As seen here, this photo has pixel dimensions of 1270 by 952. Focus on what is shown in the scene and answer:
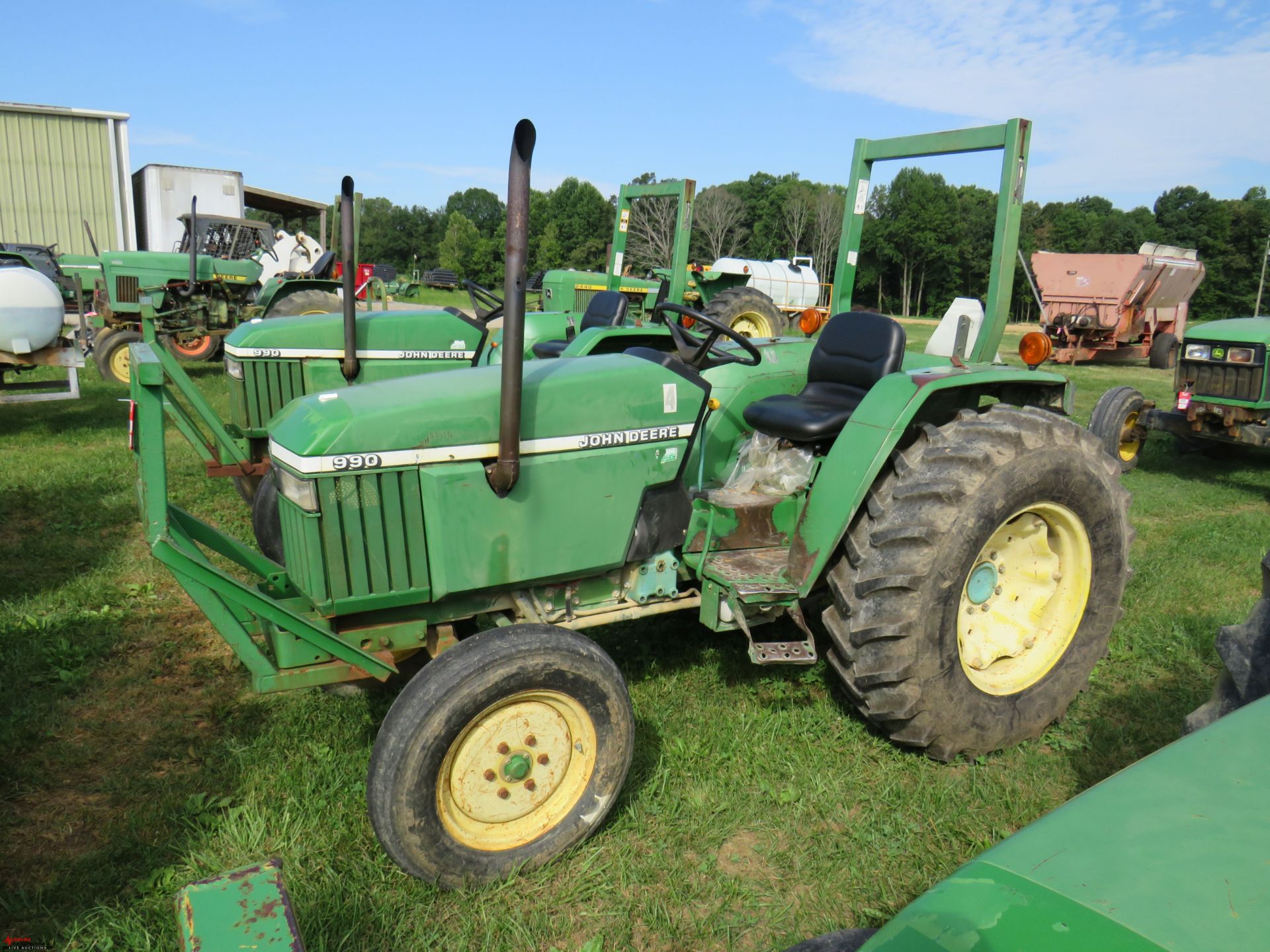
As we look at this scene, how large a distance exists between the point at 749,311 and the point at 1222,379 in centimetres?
579

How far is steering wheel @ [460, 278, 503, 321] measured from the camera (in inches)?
229

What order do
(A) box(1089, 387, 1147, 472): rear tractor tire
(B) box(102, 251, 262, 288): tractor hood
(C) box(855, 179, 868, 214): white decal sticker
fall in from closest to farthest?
(C) box(855, 179, 868, 214): white decal sticker
(A) box(1089, 387, 1147, 472): rear tractor tire
(B) box(102, 251, 262, 288): tractor hood

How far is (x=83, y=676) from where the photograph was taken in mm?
3445

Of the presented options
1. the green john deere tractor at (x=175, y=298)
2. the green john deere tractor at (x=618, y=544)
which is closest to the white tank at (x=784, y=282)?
the green john deere tractor at (x=175, y=298)

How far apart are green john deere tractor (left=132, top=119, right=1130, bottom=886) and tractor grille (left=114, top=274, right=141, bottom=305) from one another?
405 inches

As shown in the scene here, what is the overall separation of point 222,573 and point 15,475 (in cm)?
514

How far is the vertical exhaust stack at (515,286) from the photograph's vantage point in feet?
6.86

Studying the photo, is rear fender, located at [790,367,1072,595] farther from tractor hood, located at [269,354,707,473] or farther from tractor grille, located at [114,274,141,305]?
tractor grille, located at [114,274,141,305]

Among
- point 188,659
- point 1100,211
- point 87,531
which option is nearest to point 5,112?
point 87,531

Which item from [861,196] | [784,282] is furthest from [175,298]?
[784,282]

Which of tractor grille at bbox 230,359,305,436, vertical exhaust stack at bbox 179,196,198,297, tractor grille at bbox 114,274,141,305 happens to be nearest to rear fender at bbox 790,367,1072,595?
tractor grille at bbox 230,359,305,436

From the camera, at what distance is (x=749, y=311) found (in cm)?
1162

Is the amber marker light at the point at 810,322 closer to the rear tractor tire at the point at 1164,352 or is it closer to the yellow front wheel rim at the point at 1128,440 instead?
the yellow front wheel rim at the point at 1128,440

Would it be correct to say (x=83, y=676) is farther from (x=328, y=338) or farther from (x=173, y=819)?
(x=328, y=338)
